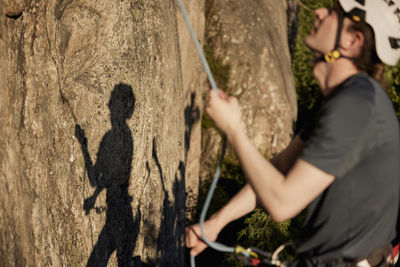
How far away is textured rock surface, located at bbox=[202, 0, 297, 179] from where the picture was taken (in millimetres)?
9312

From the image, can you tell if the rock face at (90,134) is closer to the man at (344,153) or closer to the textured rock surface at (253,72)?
the man at (344,153)

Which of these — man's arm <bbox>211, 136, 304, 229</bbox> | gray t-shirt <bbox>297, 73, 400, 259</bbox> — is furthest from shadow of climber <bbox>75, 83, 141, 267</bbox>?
gray t-shirt <bbox>297, 73, 400, 259</bbox>

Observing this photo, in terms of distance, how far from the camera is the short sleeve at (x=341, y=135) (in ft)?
6.52

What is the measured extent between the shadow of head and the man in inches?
80.6

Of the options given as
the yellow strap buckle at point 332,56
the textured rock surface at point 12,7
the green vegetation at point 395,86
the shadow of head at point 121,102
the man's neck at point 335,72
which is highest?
the textured rock surface at point 12,7

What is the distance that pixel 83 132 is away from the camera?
3832 millimetres

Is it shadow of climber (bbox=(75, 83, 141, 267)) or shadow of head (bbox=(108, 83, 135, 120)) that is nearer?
shadow of climber (bbox=(75, 83, 141, 267))

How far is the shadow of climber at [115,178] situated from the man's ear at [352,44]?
2281mm

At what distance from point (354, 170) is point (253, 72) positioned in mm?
7380

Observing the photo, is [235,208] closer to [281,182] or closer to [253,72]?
[281,182]

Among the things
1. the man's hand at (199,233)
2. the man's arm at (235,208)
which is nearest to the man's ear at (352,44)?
the man's arm at (235,208)

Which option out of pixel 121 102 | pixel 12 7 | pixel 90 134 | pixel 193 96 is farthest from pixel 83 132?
pixel 193 96

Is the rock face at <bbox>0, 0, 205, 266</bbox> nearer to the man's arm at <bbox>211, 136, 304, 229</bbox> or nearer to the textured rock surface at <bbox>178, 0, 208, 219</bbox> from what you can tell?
the man's arm at <bbox>211, 136, 304, 229</bbox>

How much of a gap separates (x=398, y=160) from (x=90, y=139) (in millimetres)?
2484
